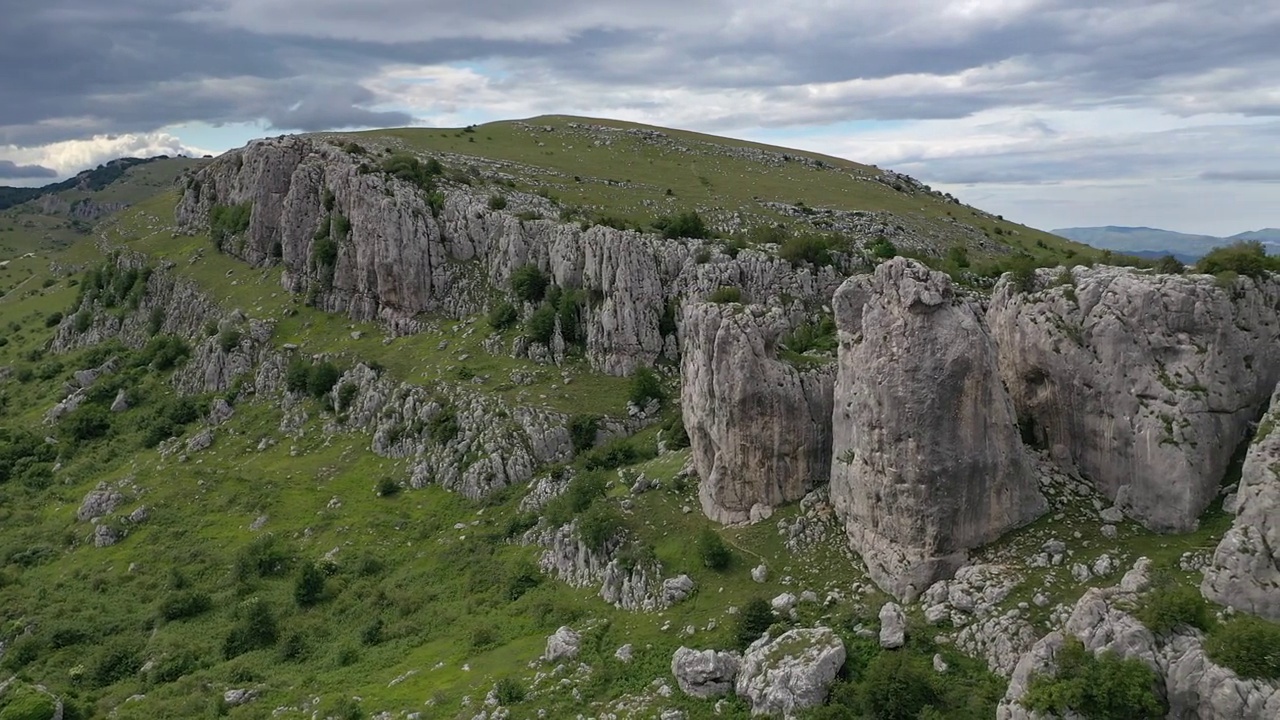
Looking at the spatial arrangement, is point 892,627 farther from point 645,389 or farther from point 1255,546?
point 645,389

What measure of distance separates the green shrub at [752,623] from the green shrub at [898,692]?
16.6 ft

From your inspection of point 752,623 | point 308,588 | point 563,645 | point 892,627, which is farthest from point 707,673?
point 308,588

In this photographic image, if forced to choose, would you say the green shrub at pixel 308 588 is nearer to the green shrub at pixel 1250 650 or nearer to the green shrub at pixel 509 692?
A: the green shrub at pixel 509 692

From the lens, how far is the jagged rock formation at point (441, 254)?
5822 cm

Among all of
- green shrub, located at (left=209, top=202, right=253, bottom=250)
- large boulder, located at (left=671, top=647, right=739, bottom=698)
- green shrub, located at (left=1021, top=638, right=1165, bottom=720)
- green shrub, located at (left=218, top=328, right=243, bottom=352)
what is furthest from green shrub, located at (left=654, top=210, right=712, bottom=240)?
green shrub, located at (left=209, top=202, right=253, bottom=250)

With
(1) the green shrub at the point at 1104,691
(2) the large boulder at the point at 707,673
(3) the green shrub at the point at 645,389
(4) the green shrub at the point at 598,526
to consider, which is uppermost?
(3) the green shrub at the point at 645,389

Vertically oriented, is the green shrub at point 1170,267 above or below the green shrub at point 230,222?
below

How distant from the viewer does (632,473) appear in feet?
149

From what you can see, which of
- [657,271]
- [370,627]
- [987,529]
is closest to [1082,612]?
[987,529]

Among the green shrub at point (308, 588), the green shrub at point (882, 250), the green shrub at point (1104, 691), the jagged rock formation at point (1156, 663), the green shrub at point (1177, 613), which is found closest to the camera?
the jagged rock formation at point (1156, 663)

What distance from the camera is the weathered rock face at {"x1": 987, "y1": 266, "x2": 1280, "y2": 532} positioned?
91.4 feet

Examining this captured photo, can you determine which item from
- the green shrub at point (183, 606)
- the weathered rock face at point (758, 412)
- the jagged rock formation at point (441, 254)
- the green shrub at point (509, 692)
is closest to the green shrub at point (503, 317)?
the jagged rock formation at point (441, 254)

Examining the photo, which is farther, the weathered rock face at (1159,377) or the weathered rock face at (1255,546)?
the weathered rock face at (1159,377)

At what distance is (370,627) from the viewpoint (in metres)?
41.2
